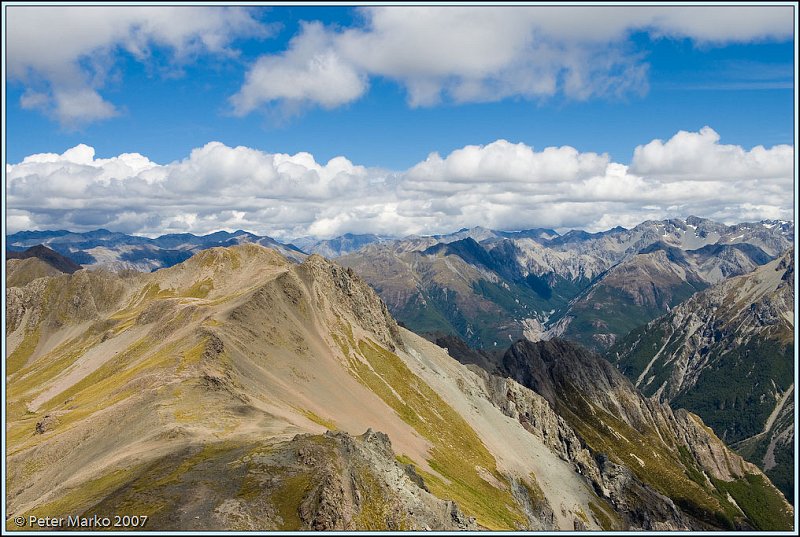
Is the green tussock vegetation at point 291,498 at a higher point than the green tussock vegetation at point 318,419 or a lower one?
higher

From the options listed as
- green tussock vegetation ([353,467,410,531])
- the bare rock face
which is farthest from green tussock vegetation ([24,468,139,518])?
green tussock vegetation ([353,467,410,531])

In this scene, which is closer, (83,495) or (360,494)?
(83,495)

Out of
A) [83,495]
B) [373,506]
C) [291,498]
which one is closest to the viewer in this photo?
[291,498]

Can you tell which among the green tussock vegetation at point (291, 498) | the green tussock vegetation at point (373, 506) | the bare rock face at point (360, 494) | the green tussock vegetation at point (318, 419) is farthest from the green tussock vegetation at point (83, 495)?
the green tussock vegetation at point (318, 419)

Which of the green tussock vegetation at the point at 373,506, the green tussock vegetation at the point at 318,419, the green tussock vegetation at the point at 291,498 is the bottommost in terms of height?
the green tussock vegetation at the point at 318,419

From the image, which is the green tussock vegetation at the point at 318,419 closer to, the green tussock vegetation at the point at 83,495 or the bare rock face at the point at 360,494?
the bare rock face at the point at 360,494

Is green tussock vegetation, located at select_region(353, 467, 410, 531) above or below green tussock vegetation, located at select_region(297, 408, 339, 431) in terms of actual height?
above

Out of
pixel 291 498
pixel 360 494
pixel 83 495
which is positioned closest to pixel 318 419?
pixel 360 494

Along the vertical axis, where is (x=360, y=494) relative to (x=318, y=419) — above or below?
above

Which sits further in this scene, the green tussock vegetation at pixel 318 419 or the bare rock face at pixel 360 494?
the green tussock vegetation at pixel 318 419

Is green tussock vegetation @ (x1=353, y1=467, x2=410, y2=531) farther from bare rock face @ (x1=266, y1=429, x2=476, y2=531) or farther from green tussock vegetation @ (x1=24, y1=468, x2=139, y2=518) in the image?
green tussock vegetation @ (x1=24, y1=468, x2=139, y2=518)

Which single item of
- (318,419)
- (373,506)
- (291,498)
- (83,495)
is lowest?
(318,419)

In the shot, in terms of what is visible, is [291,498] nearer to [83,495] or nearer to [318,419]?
[83,495]
